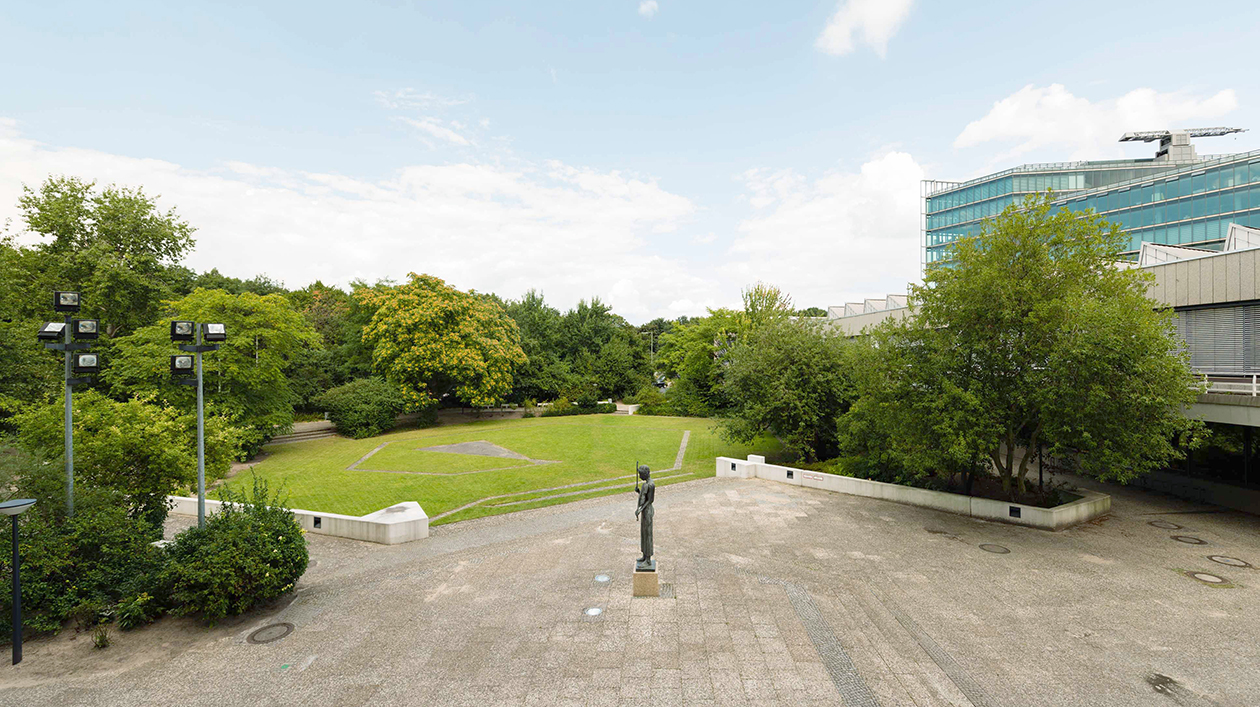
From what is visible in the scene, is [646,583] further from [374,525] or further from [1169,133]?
[1169,133]

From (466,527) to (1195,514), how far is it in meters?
21.2

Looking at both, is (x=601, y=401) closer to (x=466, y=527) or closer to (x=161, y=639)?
(x=466, y=527)

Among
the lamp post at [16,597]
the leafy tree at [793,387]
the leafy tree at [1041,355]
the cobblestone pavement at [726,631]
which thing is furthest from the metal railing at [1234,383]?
the lamp post at [16,597]

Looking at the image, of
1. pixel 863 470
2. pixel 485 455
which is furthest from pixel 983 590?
pixel 485 455

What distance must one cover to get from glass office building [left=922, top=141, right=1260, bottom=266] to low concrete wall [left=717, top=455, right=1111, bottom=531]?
30.1 metres

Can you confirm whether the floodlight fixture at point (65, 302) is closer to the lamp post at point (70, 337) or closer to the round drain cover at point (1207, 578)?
the lamp post at point (70, 337)

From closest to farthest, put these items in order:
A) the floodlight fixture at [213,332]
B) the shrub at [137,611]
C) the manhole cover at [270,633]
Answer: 1. the manhole cover at [270,633]
2. the shrub at [137,611]
3. the floodlight fixture at [213,332]

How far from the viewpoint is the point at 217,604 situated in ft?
28.4

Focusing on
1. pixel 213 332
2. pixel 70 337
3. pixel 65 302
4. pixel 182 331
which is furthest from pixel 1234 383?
pixel 70 337

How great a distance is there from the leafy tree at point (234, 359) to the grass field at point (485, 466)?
9.19 ft

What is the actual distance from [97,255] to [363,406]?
14608 mm

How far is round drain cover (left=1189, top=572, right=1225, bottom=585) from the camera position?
10.5 meters

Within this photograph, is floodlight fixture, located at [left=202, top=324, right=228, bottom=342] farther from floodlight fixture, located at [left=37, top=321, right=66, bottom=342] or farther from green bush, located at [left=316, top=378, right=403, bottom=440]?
green bush, located at [left=316, top=378, right=403, bottom=440]

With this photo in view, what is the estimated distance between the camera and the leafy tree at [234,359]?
23750 millimetres
